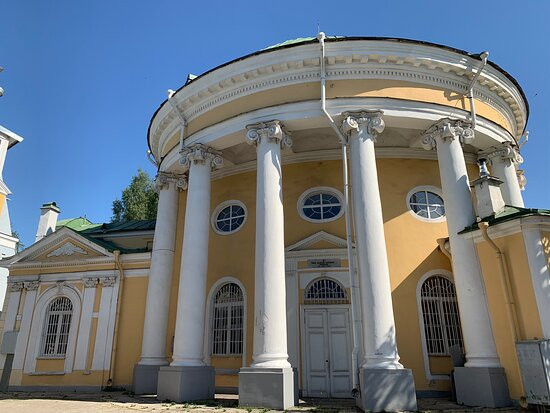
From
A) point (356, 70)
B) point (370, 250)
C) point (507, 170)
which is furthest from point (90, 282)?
point (507, 170)

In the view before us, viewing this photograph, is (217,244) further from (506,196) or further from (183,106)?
(506,196)

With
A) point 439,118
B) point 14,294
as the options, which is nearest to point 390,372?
point 439,118

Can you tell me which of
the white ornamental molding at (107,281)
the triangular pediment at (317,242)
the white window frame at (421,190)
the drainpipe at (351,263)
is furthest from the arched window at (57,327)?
the white window frame at (421,190)

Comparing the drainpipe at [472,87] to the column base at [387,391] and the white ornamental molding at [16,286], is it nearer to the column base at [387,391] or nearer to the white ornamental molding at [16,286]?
the column base at [387,391]

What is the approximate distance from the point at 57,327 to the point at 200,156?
766cm

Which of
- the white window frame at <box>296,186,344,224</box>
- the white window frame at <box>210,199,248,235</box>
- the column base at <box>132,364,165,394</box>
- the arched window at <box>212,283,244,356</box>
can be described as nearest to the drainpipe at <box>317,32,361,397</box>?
the white window frame at <box>296,186,344,224</box>

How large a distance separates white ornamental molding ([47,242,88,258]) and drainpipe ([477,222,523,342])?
478 inches

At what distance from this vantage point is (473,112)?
10625mm

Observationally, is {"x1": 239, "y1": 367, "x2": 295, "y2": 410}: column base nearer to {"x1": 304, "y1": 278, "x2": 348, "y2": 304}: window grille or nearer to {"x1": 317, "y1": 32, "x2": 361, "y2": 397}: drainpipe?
{"x1": 317, "y1": 32, "x2": 361, "y2": 397}: drainpipe

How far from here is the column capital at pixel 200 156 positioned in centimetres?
1139

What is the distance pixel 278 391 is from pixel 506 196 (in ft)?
26.2

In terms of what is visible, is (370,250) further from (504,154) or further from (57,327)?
(57,327)

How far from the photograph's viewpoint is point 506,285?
8.45 meters

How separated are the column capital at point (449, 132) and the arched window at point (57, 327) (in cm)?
1205
